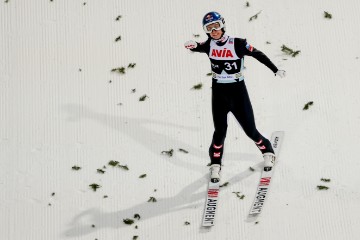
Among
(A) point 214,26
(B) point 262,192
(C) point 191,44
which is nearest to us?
(A) point 214,26

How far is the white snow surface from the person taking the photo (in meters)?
6.80

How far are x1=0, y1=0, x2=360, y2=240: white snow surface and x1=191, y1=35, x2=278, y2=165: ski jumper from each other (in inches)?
39.7

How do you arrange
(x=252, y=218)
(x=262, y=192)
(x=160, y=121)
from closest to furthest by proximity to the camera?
A: 1. (x=252, y=218)
2. (x=262, y=192)
3. (x=160, y=121)

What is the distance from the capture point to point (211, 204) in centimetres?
680

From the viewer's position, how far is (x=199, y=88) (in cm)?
770

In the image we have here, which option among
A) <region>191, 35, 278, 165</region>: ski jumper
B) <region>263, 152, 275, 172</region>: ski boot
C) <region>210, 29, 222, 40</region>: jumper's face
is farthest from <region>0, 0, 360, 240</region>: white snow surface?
<region>210, 29, 222, 40</region>: jumper's face

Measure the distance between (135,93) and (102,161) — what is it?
1197 mm

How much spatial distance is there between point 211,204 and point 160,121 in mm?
1478

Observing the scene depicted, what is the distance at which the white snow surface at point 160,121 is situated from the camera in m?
6.80

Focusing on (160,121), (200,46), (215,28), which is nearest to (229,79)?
(200,46)

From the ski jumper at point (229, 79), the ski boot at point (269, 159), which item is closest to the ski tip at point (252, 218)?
the ski boot at point (269, 159)

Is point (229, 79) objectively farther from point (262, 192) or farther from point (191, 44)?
point (262, 192)

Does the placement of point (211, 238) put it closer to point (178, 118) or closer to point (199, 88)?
point (178, 118)

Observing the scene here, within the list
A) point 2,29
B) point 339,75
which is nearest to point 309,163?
point 339,75
